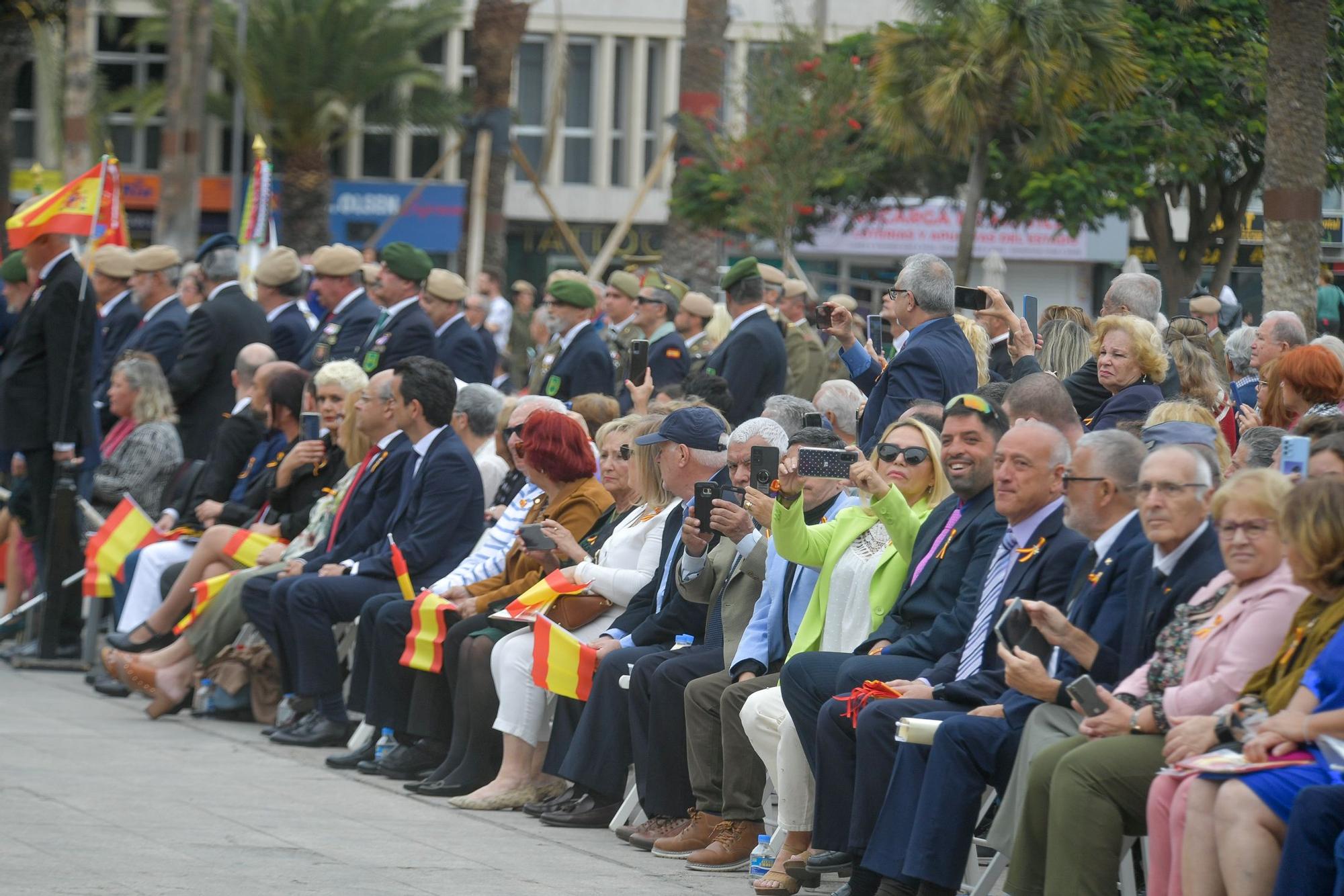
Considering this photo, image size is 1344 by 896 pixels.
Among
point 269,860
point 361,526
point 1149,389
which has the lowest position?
point 269,860

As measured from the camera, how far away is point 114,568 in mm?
11875

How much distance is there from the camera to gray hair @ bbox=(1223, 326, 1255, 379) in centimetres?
1038

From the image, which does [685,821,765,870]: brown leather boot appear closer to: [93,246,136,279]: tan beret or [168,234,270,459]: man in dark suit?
[168,234,270,459]: man in dark suit

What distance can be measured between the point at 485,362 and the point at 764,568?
6.16m

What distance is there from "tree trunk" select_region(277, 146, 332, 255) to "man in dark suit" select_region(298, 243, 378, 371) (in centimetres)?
2376

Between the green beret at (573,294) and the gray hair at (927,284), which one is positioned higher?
the gray hair at (927,284)

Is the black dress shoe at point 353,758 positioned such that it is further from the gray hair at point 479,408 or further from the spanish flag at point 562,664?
the gray hair at point 479,408

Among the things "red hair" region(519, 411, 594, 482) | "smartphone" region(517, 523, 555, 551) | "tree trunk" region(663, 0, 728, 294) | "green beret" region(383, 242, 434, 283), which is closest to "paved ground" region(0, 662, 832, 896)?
"smartphone" region(517, 523, 555, 551)

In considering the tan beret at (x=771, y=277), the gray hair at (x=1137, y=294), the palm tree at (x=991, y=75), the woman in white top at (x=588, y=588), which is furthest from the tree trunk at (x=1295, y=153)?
the woman in white top at (x=588, y=588)

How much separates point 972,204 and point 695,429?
11.4 m

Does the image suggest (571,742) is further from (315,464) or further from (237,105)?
(237,105)

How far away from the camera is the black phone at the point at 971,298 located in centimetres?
925

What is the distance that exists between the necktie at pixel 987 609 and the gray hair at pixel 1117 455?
18.1 inches

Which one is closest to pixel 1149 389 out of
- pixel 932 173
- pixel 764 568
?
pixel 764 568
